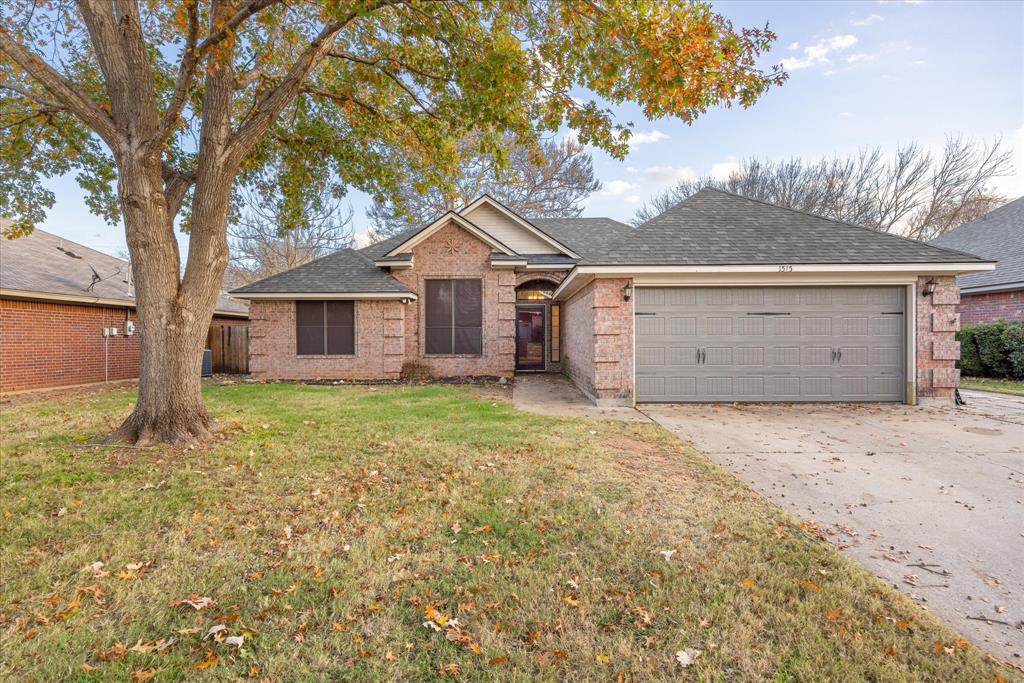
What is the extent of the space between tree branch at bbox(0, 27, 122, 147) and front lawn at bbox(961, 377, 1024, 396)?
702 inches

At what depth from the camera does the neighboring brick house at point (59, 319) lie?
10.6 m

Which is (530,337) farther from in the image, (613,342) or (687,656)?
(687,656)

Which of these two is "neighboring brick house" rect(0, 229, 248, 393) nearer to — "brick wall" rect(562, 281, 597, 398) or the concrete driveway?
"brick wall" rect(562, 281, 597, 398)

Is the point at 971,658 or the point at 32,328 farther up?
the point at 32,328

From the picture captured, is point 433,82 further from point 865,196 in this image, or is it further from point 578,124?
point 865,196

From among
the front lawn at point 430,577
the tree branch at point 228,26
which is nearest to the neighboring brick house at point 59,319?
the front lawn at point 430,577

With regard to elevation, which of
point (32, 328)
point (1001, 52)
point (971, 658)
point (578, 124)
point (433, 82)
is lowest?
point (971, 658)

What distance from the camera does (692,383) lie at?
29.8 feet

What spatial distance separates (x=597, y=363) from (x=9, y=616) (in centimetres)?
804

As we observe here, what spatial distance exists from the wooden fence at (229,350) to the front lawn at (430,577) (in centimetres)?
1146

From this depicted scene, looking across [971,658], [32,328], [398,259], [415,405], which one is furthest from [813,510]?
[32,328]

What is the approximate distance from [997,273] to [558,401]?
50.2 ft

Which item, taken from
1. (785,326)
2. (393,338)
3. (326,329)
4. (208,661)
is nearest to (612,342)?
(785,326)

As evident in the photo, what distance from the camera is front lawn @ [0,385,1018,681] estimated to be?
214 centimetres
